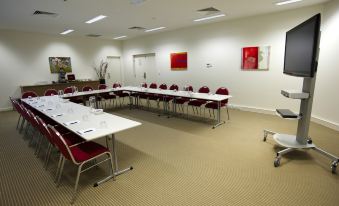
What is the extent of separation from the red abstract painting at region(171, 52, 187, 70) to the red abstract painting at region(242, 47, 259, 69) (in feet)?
8.16

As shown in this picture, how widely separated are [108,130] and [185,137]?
205 cm

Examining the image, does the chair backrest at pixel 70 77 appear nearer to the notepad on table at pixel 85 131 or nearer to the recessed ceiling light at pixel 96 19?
the recessed ceiling light at pixel 96 19

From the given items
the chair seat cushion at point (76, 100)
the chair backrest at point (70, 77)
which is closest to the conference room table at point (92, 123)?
the chair seat cushion at point (76, 100)

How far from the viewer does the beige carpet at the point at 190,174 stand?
2.35 m

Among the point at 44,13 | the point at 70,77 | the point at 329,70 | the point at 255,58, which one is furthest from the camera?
the point at 70,77

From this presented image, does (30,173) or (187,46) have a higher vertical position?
(187,46)

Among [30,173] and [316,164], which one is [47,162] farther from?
[316,164]

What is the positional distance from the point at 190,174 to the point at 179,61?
20.0ft

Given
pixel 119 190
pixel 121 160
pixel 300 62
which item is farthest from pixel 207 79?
pixel 119 190

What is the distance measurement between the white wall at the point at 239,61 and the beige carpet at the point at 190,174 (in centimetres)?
138

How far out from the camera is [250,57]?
621 cm

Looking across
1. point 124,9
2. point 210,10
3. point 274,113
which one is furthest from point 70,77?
point 274,113

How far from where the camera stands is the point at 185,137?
13.9 feet

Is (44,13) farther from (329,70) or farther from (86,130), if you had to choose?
(329,70)
